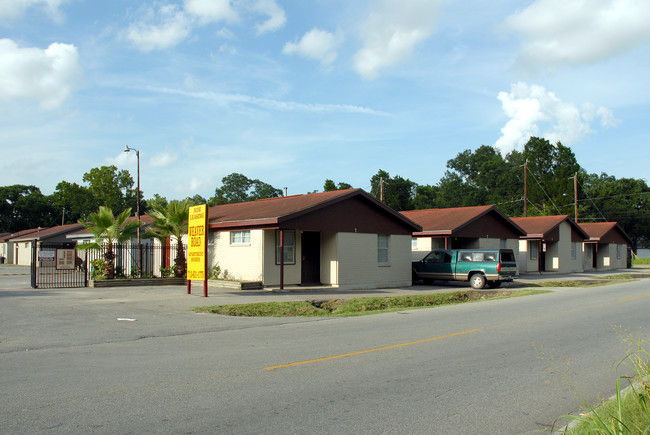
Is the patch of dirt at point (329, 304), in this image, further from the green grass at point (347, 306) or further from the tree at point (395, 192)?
the tree at point (395, 192)

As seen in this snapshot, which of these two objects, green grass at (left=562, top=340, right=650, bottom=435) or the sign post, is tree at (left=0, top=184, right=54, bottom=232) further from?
green grass at (left=562, top=340, right=650, bottom=435)

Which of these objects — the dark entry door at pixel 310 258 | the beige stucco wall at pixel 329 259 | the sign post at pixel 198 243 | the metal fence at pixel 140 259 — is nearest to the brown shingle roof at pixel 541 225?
the beige stucco wall at pixel 329 259

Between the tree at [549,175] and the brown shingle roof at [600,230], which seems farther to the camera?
the tree at [549,175]

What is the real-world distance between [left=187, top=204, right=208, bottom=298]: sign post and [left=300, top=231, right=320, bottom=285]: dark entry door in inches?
220

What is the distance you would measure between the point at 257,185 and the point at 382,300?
104m

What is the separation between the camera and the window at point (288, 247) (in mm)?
23734

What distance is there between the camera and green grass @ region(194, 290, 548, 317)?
1622 cm

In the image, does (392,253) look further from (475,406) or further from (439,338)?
(475,406)

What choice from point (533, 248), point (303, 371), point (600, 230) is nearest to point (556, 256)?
point (533, 248)

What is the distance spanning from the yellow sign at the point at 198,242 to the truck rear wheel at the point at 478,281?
13197 mm

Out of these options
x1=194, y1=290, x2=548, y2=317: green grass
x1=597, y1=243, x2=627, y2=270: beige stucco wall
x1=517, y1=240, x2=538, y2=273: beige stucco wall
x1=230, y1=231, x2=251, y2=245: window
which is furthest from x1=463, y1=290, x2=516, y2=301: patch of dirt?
x1=597, y1=243, x2=627, y2=270: beige stucco wall

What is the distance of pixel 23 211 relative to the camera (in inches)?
3297

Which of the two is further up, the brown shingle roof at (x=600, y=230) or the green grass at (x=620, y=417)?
the brown shingle roof at (x=600, y=230)

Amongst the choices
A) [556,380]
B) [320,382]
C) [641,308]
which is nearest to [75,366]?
[320,382]
